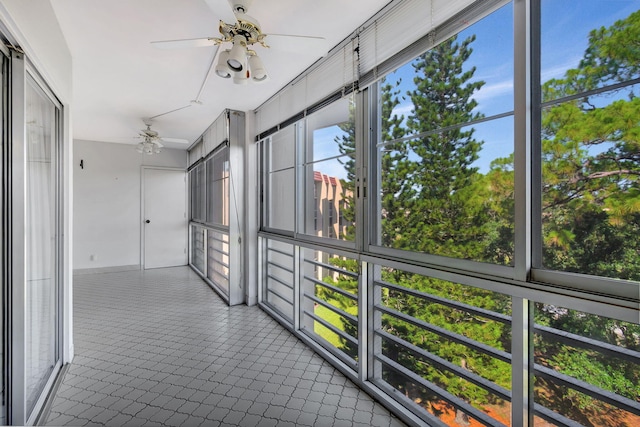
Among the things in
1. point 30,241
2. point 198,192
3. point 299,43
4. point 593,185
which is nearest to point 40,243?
point 30,241

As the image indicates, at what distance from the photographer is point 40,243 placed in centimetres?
182

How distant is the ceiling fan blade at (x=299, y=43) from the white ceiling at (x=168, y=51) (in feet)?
0.05

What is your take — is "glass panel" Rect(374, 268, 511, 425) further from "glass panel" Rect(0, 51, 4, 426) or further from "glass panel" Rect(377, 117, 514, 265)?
"glass panel" Rect(0, 51, 4, 426)

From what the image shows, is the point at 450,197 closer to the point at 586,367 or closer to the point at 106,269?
the point at 586,367

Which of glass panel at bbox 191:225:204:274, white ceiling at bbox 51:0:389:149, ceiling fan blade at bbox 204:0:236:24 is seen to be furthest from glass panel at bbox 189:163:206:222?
ceiling fan blade at bbox 204:0:236:24

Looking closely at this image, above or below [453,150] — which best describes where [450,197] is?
below

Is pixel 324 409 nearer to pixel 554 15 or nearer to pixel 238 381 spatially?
pixel 238 381

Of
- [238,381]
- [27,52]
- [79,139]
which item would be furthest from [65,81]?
[79,139]

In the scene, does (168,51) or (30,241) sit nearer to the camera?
(30,241)

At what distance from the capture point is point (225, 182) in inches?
167

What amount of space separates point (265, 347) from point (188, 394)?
788mm

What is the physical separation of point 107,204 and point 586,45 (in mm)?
6769

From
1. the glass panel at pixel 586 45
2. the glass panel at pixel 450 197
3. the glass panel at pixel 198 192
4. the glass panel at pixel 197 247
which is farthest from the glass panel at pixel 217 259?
the glass panel at pixel 586 45

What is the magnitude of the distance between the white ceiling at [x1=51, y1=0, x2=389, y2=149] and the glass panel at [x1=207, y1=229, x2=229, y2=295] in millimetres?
1904
